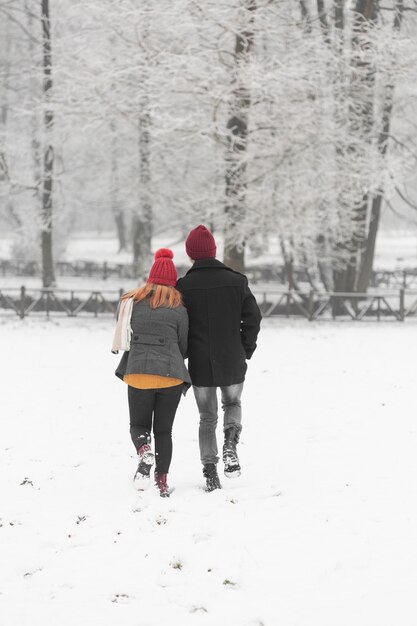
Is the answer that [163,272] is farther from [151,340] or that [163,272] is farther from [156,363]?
[156,363]

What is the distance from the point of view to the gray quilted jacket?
16.8 ft

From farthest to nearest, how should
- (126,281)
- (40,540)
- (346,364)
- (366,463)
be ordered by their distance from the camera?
(126,281), (346,364), (366,463), (40,540)

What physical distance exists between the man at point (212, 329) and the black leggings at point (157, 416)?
260 mm

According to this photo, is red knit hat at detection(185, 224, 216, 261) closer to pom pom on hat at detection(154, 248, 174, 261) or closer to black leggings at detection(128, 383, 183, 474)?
pom pom on hat at detection(154, 248, 174, 261)

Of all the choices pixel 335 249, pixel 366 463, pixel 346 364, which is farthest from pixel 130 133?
pixel 366 463

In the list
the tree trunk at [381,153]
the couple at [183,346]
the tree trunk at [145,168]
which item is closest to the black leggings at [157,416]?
the couple at [183,346]

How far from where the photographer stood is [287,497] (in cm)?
532

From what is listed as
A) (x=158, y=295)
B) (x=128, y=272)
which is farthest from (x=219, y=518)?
(x=128, y=272)

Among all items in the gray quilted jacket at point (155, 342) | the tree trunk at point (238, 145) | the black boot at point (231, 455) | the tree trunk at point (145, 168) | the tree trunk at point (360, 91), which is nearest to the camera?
the gray quilted jacket at point (155, 342)

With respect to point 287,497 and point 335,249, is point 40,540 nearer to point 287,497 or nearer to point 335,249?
point 287,497

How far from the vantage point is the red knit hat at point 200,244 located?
5.39 meters

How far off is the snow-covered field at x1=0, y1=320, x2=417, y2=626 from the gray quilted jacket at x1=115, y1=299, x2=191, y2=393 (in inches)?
40.0

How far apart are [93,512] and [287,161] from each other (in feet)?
42.5

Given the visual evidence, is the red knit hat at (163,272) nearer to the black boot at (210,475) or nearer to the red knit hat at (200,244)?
the red knit hat at (200,244)
